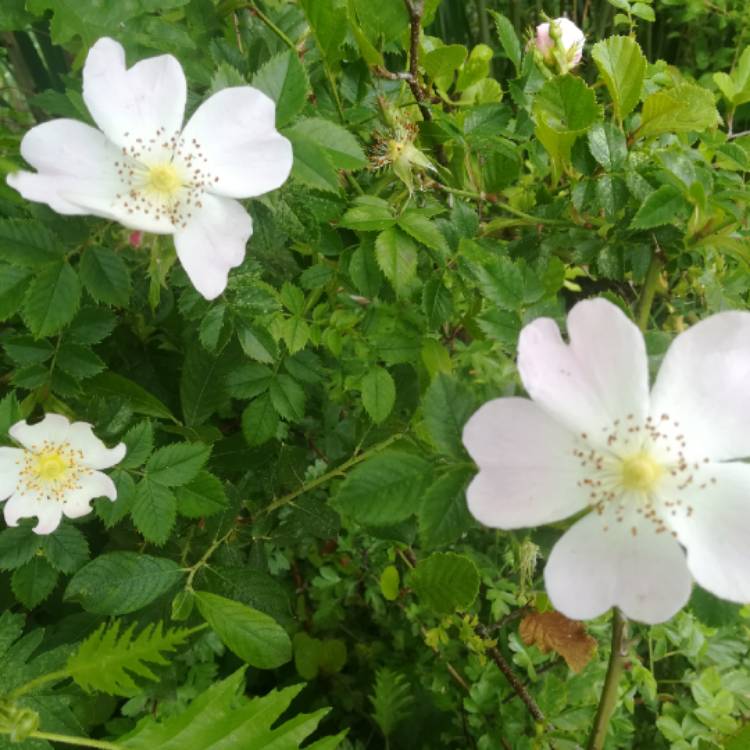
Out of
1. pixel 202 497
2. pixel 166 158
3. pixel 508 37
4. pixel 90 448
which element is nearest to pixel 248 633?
pixel 202 497

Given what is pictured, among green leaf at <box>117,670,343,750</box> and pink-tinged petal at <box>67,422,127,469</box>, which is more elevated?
pink-tinged petal at <box>67,422,127,469</box>

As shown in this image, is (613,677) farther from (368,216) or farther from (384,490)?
(368,216)

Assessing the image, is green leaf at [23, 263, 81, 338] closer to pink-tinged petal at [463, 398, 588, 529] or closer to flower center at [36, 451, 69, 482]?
flower center at [36, 451, 69, 482]

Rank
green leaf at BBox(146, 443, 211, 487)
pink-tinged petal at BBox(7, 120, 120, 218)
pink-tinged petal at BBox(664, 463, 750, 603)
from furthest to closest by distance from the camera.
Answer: green leaf at BBox(146, 443, 211, 487) < pink-tinged petal at BBox(7, 120, 120, 218) < pink-tinged petal at BBox(664, 463, 750, 603)

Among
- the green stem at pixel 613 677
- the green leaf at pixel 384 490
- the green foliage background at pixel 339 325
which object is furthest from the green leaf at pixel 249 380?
the green stem at pixel 613 677

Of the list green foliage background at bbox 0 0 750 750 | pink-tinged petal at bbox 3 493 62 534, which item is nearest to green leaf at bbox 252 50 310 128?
green foliage background at bbox 0 0 750 750

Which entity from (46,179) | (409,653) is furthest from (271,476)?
(46,179)
